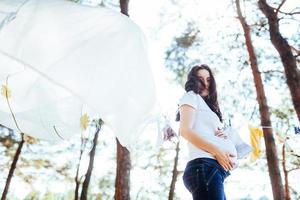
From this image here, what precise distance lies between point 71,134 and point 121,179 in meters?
4.06

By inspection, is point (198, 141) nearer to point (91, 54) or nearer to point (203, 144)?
point (203, 144)

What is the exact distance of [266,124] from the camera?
6.73 meters

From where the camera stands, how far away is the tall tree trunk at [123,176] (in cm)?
606

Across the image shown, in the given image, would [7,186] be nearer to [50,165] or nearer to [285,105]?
[50,165]

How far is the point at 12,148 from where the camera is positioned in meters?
13.2

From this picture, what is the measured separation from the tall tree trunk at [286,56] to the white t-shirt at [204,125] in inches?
157

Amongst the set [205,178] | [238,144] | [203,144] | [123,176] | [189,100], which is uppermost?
[123,176]

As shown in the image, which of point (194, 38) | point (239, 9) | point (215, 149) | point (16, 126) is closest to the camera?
point (215, 149)

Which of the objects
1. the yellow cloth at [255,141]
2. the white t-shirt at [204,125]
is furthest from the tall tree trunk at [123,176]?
the white t-shirt at [204,125]

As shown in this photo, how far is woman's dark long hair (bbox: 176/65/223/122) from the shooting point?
6.57ft

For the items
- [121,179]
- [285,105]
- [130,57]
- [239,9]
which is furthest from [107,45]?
[285,105]

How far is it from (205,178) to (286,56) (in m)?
4.89

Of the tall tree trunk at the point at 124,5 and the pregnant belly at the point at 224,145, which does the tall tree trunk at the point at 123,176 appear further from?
the pregnant belly at the point at 224,145

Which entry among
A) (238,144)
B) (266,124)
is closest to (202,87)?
(238,144)
